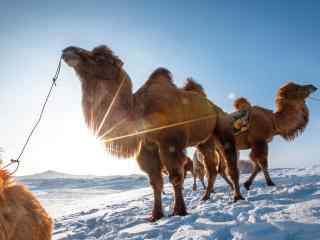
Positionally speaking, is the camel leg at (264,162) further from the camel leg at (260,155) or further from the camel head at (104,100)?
the camel head at (104,100)

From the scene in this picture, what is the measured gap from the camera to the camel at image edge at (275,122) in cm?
734

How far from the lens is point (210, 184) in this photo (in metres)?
6.21

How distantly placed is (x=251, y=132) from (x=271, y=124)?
0.66 meters

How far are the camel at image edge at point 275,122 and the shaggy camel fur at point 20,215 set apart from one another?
584cm

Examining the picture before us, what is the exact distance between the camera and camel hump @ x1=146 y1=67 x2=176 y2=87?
16.8ft

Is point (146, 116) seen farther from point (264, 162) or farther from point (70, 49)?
point (264, 162)

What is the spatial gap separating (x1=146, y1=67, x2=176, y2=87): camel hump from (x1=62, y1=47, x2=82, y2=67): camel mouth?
132cm

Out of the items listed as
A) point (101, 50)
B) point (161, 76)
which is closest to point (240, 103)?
point (161, 76)

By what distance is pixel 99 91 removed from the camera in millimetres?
4219

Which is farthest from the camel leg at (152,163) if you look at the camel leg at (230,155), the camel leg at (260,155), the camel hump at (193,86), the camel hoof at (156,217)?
the camel leg at (260,155)

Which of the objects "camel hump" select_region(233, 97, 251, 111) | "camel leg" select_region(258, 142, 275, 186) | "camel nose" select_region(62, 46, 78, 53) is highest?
"camel nose" select_region(62, 46, 78, 53)

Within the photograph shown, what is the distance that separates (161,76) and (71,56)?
5.51ft

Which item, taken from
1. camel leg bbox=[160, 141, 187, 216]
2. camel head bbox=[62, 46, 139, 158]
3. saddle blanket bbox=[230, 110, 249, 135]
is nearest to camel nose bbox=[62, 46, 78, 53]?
camel head bbox=[62, 46, 139, 158]

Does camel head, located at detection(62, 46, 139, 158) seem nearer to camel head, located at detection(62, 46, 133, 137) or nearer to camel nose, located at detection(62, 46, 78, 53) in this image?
camel head, located at detection(62, 46, 133, 137)
